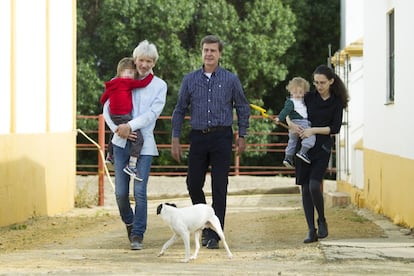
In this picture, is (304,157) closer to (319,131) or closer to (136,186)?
(319,131)

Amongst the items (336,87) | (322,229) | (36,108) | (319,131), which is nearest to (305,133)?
(319,131)

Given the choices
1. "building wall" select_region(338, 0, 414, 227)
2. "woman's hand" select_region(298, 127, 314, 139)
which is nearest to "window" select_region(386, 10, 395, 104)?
"building wall" select_region(338, 0, 414, 227)

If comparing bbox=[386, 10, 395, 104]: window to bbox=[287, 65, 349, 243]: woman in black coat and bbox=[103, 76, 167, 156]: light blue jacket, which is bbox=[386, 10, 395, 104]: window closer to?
bbox=[287, 65, 349, 243]: woman in black coat

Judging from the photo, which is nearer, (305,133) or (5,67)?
(305,133)

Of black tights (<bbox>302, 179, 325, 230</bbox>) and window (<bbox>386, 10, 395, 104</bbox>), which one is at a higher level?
window (<bbox>386, 10, 395, 104</bbox>)

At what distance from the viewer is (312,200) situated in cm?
1041

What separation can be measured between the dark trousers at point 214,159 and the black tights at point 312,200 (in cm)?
80

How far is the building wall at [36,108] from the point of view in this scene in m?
13.3

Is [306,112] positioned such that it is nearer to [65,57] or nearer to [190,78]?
[190,78]

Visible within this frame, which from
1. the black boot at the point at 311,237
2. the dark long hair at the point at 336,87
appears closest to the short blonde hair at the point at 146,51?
the dark long hair at the point at 336,87

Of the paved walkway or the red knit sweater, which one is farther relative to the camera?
the red knit sweater

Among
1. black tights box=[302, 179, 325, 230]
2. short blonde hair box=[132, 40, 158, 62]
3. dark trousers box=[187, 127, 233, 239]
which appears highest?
short blonde hair box=[132, 40, 158, 62]

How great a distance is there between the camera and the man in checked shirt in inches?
396

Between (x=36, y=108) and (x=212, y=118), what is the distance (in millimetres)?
5280
